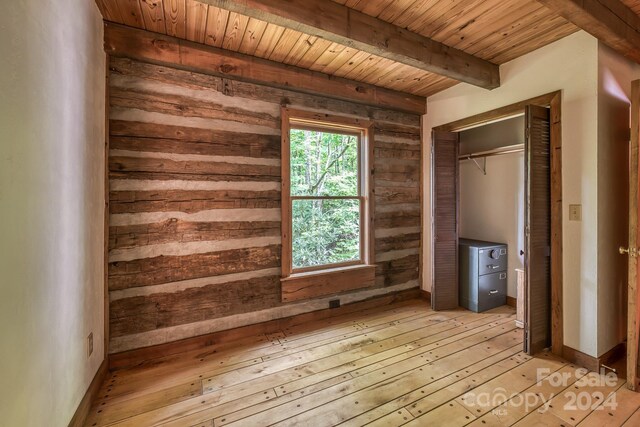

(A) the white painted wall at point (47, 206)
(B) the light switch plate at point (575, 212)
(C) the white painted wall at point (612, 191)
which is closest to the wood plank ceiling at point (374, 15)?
(A) the white painted wall at point (47, 206)

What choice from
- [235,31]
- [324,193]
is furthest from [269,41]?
[324,193]

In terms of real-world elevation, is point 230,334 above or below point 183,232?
below

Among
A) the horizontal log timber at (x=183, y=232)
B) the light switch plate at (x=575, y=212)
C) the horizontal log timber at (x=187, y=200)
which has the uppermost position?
the horizontal log timber at (x=187, y=200)

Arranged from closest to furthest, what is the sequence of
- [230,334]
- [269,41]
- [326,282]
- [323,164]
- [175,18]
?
1. [175,18]
2. [269,41]
3. [230,334]
4. [326,282]
5. [323,164]

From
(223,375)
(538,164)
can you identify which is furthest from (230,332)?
(538,164)

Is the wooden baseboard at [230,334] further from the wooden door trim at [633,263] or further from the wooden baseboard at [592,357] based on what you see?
the wooden door trim at [633,263]

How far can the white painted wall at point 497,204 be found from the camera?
3.42 m

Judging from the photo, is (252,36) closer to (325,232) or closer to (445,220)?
(325,232)

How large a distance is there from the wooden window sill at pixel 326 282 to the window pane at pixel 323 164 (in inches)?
36.1

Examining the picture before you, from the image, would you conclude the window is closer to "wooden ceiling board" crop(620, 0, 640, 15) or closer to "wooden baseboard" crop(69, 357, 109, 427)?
"wooden baseboard" crop(69, 357, 109, 427)

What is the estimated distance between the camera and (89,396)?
1.78 meters

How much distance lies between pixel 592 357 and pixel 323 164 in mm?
2971

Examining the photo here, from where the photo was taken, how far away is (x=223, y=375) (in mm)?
2148

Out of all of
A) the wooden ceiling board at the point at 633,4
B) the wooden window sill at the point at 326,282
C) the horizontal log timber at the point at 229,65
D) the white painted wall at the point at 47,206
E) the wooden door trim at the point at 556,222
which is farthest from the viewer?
the wooden window sill at the point at 326,282
